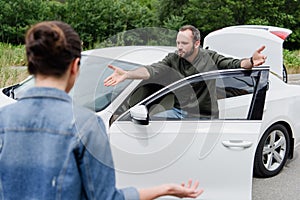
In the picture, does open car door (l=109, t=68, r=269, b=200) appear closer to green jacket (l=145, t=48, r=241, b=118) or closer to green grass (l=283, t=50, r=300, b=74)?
green jacket (l=145, t=48, r=241, b=118)

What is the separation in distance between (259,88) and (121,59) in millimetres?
1378

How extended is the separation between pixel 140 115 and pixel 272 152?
2.04 m

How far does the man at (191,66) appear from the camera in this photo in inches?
153

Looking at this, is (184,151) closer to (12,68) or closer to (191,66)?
(191,66)

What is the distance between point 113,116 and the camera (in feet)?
12.6

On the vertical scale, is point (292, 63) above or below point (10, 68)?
below

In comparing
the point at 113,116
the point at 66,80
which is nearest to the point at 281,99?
the point at 113,116

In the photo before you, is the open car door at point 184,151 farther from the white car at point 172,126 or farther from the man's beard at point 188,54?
the man's beard at point 188,54

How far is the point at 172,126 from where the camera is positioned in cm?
370

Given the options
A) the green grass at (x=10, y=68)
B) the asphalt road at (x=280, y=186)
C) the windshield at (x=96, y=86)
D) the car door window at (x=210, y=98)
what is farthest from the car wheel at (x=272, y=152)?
Result: the green grass at (x=10, y=68)

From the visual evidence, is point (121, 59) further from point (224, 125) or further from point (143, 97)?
point (224, 125)

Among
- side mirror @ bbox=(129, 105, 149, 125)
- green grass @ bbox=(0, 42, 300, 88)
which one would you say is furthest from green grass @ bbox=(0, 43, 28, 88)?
side mirror @ bbox=(129, 105, 149, 125)

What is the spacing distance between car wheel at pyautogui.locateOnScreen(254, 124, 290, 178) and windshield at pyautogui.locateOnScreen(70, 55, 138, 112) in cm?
165

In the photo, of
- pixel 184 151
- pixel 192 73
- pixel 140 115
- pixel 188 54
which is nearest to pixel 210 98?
pixel 192 73
